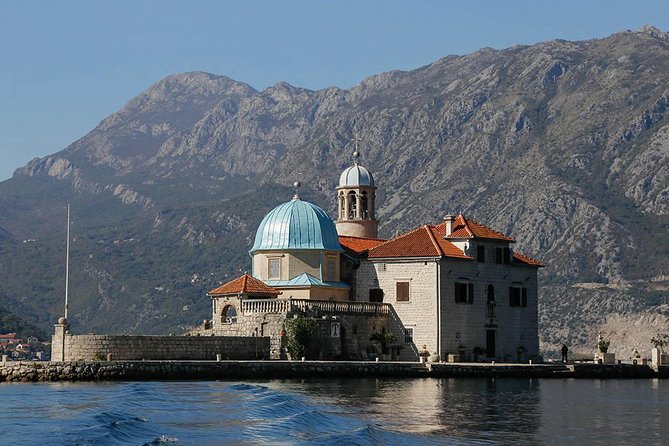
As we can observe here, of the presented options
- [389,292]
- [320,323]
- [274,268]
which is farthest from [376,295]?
[320,323]

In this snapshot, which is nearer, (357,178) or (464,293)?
(464,293)

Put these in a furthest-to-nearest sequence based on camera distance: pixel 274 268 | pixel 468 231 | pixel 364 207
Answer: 1. pixel 364 207
2. pixel 274 268
3. pixel 468 231

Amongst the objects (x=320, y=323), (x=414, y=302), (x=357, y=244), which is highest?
(x=357, y=244)

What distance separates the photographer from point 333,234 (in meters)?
85.6

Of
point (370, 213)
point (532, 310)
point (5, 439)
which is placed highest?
point (370, 213)

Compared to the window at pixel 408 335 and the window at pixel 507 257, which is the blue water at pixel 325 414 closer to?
the window at pixel 408 335

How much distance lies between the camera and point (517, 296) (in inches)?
3447

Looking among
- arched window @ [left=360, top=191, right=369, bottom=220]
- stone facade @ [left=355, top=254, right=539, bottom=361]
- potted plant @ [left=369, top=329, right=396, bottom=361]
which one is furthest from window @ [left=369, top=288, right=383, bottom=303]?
arched window @ [left=360, top=191, right=369, bottom=220]

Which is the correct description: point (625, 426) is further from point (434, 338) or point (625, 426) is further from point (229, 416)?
point (434, 338)

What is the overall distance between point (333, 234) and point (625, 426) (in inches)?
1426

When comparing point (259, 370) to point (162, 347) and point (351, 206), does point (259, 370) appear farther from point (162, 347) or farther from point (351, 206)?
point (351, 206)

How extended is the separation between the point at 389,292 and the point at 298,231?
6.65m

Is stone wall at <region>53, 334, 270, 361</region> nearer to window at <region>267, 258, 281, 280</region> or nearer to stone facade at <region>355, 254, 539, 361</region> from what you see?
window at <region>267, 258, 281, 280</region>

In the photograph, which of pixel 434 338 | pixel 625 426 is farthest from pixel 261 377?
pixel 625 426
